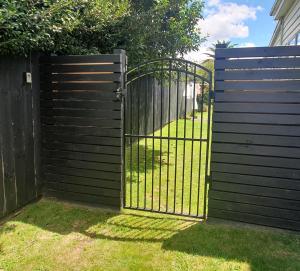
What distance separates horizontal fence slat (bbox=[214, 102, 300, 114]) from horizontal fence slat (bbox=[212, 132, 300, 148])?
265 millimetres

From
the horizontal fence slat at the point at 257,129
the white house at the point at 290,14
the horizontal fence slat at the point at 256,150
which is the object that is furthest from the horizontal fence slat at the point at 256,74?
the white house at the point at 290,14

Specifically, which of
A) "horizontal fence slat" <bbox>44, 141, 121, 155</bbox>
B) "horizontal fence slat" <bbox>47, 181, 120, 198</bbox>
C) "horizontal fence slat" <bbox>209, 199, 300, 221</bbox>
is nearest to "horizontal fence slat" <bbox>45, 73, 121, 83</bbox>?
"horizontal fence slat" <bbox>44, 141, 121, 155</bbox>

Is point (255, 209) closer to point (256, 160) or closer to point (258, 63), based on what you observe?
point (256, 160)

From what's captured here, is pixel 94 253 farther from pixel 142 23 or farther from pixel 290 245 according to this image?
pixel 142 23

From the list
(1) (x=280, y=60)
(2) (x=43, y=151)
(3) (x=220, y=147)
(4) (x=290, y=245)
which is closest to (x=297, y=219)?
(4) (x=290, y=245)

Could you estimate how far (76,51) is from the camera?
13.3ft

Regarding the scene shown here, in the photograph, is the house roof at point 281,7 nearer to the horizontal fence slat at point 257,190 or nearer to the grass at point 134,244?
the horizontal fence slat at point 257,190

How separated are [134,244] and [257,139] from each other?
5.55 feet

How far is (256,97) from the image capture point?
9.66 ft

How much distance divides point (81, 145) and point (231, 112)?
1.92 meters

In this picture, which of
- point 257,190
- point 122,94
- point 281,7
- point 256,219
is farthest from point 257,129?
A: point 281,7

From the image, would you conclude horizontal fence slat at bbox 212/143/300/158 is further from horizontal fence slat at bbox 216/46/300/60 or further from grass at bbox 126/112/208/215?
horizontal fence slat at bbox 216/46/300/60

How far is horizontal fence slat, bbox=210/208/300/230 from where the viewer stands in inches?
120

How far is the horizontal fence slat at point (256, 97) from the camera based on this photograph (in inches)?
112
